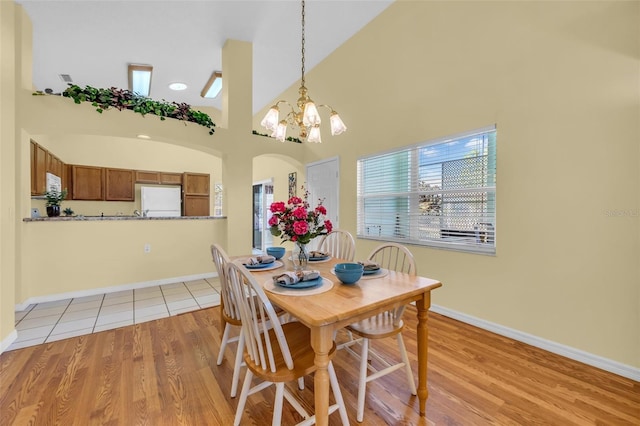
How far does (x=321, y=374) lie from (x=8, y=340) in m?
2.86

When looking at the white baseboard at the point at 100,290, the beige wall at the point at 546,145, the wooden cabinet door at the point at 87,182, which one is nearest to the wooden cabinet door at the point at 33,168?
the white baseboard at the point at 100,290

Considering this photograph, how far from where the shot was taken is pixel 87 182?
5.45m

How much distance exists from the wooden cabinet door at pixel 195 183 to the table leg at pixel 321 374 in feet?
20.1

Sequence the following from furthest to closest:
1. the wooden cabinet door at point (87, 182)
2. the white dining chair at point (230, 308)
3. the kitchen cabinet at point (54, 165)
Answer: the wooden cabinet door at point (87, 182) → the kitchen cabinet at point (54, 165) → the white dining chair at point (230, 308)

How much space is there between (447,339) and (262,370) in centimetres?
187

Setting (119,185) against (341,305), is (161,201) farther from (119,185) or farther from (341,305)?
(341,305)

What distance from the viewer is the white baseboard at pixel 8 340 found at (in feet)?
7.01

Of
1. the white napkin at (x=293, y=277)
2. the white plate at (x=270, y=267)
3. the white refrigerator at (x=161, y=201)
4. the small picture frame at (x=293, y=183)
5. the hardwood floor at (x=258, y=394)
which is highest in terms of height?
the small picture frame at (x=293, y=183)

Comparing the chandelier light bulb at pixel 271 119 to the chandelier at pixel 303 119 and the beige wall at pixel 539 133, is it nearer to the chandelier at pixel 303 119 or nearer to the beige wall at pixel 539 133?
the chandelier at pixel 303 119

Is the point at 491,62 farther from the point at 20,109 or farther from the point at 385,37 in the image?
the point at 20,109

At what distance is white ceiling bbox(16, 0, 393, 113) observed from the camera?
3.29 metres

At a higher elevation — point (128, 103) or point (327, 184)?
point (128, 103)

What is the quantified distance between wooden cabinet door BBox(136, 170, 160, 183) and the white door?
368cm

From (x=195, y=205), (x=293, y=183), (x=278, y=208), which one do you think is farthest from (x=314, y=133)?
(x=195, y=205)
